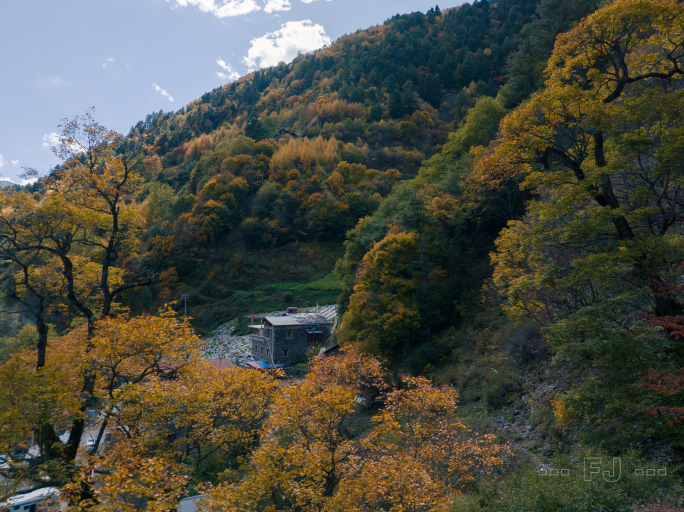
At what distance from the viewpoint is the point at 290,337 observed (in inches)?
1312

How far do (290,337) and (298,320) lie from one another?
6.45ft

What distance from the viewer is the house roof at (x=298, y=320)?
109 feet

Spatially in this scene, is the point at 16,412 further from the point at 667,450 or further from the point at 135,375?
the point at 667,450

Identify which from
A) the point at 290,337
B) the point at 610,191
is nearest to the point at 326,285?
the point at 290,337

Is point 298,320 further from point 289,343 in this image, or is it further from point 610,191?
point 610,191

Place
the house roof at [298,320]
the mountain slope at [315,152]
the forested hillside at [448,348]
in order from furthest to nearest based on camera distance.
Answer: the mountain slope at [315,152]
the house roof at [298,320]
the forested hillside at [448,348]

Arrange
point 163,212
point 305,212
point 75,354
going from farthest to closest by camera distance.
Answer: point 163,212, point 305,212, point 75,354

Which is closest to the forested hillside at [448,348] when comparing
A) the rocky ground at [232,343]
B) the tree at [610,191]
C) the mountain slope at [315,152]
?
the tree at [610,191]

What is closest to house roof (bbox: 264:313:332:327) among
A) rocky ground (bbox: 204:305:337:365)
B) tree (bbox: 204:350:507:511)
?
rocky ground (bbox: 204:305:337:365)

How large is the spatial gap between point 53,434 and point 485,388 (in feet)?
49.4

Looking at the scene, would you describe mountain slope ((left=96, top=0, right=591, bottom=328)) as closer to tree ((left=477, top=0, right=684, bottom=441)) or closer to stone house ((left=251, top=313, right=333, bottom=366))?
stone house ((left=251, top=313, right=333, bottom=366))

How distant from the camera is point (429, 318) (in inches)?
876

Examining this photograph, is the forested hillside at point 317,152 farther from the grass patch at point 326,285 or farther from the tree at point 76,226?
the tree at point 76,226

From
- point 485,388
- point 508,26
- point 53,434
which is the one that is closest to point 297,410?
point 53,434
